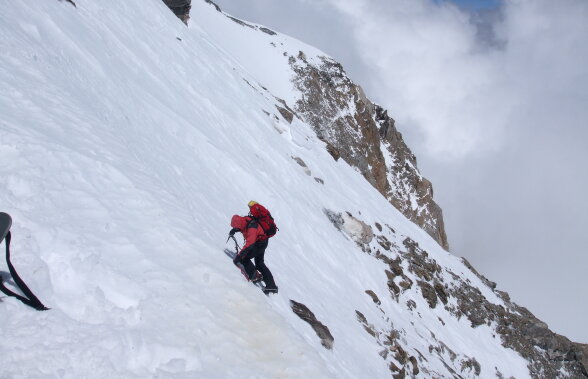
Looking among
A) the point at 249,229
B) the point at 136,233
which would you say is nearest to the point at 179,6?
the point at 249,229

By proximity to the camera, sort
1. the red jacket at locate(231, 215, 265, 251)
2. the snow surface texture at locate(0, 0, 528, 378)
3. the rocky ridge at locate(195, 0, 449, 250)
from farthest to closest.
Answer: the rocky ridge at locate(195, 0, 449, 250) → the red jacket at locate(231, 215, 265, 251) → the snow surface texture at locate(0, 0, 528, 378)

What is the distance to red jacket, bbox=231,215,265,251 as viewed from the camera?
27.6 feet

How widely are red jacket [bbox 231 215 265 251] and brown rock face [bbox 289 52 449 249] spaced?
A: 112 feet

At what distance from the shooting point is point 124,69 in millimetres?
14398

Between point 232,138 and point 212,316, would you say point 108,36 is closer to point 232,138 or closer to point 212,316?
point 232,138

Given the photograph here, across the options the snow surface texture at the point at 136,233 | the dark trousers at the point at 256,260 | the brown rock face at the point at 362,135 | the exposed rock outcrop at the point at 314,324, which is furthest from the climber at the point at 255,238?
the brown rock face at the point at 362,135

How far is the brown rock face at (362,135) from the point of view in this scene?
Answer: 4797 cm

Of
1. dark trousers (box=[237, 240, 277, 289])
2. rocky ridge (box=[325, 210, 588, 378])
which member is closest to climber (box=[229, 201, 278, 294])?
dark trousers (box=[237, 240, 277, 289])

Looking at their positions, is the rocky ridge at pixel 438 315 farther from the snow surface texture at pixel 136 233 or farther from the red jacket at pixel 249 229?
the red jacket at pixel 249 229

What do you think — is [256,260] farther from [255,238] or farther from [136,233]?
[136,233]

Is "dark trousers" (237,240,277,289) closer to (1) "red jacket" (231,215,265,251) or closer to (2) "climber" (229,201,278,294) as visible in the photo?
(2) "climber" (229,201,278,294)

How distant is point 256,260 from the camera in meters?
8.62

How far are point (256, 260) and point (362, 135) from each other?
4474 cm

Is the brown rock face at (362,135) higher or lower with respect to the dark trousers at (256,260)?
higher
